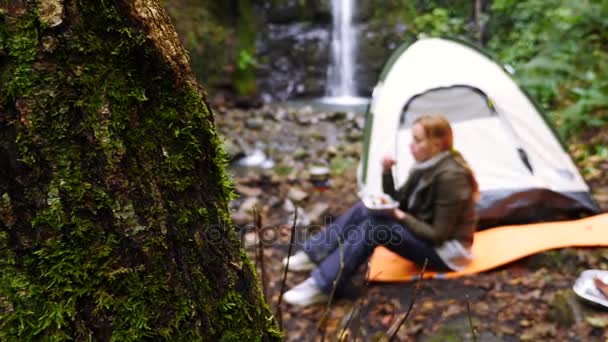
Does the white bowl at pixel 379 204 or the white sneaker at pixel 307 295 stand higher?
the white bowl at pixel 379 204

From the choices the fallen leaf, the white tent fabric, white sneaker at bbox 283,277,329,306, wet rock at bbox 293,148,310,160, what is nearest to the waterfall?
wet rock at bbox 293,148,310,160

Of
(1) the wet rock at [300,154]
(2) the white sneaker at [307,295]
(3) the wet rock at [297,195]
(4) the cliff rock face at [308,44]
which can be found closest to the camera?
(2) the white sneaker at [307,295]

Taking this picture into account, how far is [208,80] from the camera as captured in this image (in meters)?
8.91

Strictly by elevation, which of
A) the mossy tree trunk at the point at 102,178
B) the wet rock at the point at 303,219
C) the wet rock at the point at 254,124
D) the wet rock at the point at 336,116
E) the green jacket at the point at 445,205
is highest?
the mossy tree trunk at the point at 102,178

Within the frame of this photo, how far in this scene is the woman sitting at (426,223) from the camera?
2.74m

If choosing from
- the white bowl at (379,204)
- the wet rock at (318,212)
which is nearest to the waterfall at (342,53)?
the wet rock at (318,212)

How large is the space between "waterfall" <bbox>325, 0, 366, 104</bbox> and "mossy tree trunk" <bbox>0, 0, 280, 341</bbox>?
9.20 metres

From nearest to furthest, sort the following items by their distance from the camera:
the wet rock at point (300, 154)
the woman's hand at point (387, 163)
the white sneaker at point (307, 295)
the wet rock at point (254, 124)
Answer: the white sneaker at point (307, 295) → the woman's hand at point (387, 163) → the wet rock at point (300, 154) → the wet rock at point (254, 124)

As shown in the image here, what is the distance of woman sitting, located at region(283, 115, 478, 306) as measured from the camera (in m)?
2.74

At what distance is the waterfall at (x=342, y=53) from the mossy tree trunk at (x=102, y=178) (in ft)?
30.2

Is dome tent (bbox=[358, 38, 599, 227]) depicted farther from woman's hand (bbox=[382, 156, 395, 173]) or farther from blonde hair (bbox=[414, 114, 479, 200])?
blonde hair (bbox=[414, 114, 479, 200])

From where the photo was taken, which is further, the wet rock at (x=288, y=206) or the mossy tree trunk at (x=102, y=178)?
the wet rock at (x=288, y=206)

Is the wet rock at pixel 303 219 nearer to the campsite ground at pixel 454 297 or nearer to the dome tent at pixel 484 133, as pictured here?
the campsite ground at pixel 454 297

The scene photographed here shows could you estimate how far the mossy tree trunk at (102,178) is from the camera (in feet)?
2.23
